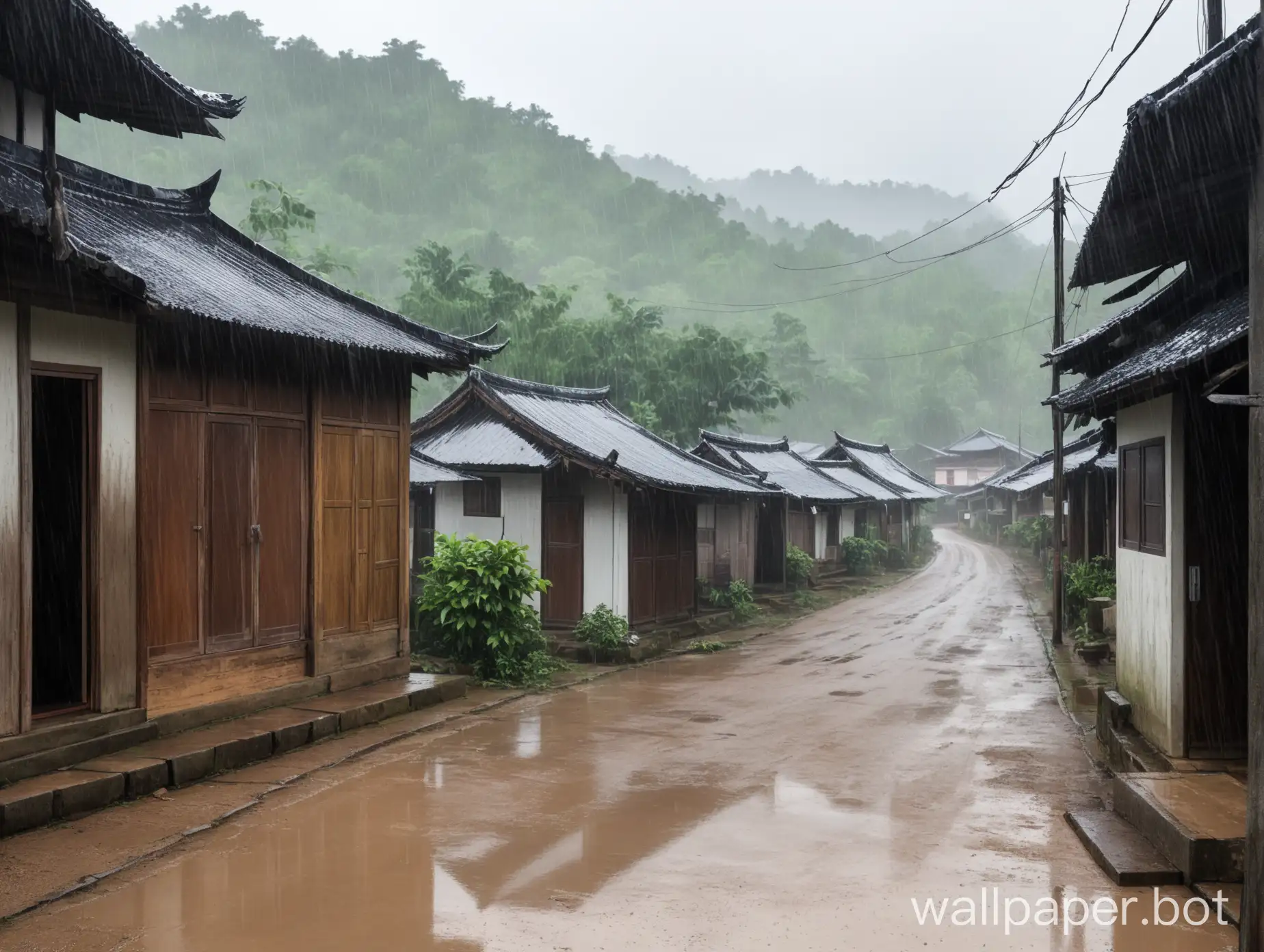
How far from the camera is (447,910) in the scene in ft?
23.0

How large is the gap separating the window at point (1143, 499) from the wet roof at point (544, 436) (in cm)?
943

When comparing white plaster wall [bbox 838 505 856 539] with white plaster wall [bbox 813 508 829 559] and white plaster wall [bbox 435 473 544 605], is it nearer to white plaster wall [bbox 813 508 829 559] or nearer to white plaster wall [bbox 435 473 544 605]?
white plaster wall [bbox 813 508 829 559]

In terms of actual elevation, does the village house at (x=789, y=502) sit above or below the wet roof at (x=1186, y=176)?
below

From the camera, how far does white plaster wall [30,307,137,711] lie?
33.3 feet

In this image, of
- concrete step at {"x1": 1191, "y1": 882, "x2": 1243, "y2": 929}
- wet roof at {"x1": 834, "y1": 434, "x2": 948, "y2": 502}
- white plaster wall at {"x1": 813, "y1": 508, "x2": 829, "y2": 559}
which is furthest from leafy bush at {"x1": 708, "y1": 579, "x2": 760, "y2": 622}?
wet roof at {"x1": 834, "y1": 434, "x2": 948, "y2": 502}

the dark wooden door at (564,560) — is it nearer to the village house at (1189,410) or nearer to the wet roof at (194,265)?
the wet roof at (194,265)

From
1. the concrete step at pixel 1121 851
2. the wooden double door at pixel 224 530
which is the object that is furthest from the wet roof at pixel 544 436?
the concrete step at pixel 1121 851

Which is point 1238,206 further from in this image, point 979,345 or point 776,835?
point 979,345

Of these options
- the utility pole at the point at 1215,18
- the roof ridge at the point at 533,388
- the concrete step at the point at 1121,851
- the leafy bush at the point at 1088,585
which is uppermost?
the utility pole at the point at 1215,18

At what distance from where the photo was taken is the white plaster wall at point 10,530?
917cm

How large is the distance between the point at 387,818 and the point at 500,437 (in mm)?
13166

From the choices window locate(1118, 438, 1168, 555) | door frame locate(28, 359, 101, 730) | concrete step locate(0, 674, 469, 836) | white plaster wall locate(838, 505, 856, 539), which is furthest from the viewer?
white plaster wall locate(838, 505, 856, 539)

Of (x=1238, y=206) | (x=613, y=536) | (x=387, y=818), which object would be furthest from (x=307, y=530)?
(x=1238, y=206)

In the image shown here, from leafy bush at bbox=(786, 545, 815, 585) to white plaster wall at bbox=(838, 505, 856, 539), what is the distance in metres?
8.17
